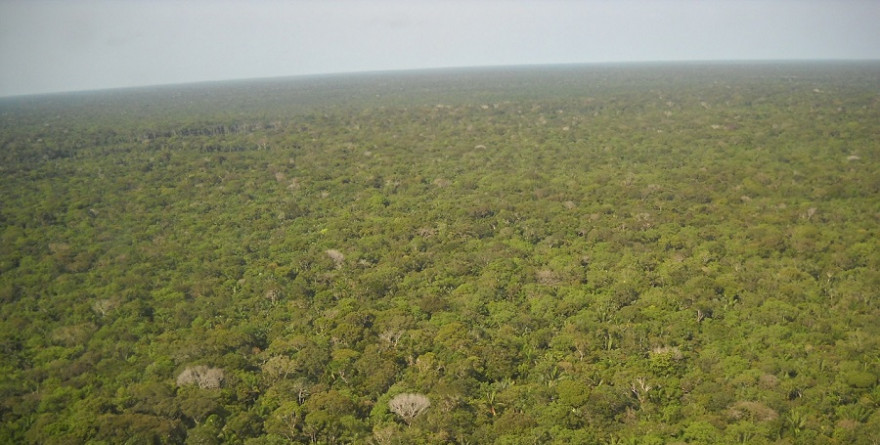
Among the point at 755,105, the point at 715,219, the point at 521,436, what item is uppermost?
the point at 755,105

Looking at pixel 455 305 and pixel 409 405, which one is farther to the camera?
pixel 455 305

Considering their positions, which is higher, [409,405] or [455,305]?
[455,305]

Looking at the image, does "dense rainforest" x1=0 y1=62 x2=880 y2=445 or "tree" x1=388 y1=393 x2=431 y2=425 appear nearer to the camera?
"dense rainforest" x1=0 y1=62 x2=880 y2=445

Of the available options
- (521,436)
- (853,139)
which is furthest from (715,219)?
(853,139)

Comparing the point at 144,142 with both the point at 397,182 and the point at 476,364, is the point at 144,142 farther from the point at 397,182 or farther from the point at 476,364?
the point at 476,364
